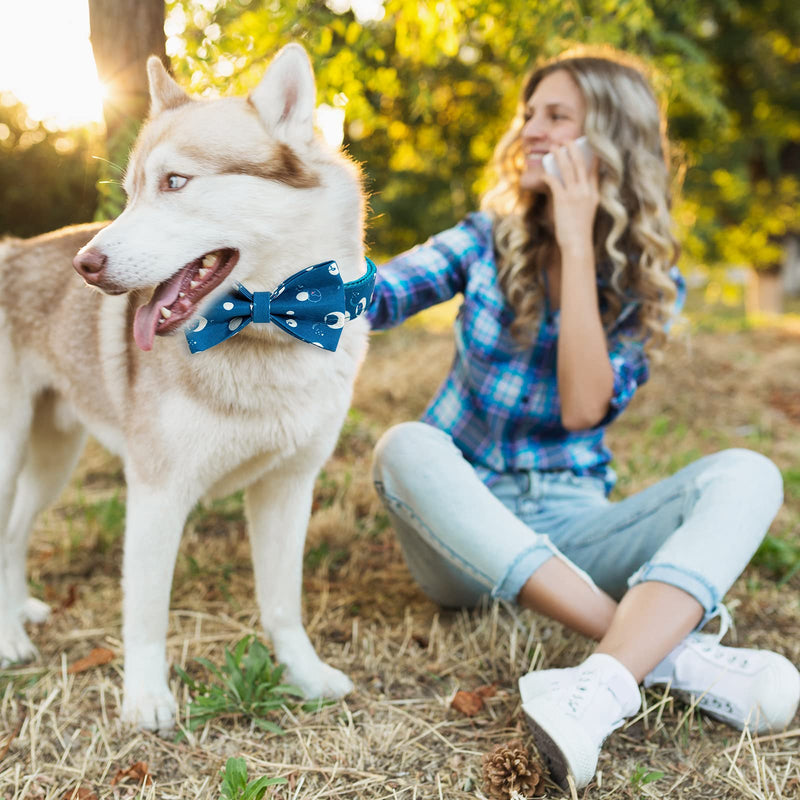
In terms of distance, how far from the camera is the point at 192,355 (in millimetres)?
1810

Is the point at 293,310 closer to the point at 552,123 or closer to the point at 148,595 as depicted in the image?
the point at 148,595

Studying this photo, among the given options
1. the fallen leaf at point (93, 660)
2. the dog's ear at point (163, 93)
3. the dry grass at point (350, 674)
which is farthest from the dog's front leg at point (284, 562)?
the dog's ear at point (163, 93)

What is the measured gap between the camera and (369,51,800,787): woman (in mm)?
1866

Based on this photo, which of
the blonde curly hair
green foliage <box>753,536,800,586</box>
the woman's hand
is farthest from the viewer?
green foliage <box>753,536,800,586</box>

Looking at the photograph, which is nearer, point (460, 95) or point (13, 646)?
point (13, 646)

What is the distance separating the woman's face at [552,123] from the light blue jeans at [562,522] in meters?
0.86

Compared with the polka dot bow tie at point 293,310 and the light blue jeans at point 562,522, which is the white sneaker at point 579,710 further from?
the polka dot bow tie at point 293,310

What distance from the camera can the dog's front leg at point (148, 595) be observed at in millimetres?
1859

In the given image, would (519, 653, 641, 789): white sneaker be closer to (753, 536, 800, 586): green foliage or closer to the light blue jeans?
the light blue jeans

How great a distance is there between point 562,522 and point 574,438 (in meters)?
0.29

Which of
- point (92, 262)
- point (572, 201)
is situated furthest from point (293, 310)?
point (572, 201)

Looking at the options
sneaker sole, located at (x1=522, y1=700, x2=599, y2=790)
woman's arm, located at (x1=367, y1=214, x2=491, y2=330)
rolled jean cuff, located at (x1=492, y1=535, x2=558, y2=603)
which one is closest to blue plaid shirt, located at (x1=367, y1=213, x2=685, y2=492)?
woman's arm, located at (x1=367, y1=214, x2=491, y2=330)

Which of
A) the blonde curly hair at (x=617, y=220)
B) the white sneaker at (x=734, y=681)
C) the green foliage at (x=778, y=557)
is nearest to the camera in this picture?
the white sneaker at (x=734, y=681)

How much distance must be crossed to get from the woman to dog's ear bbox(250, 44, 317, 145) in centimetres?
64
